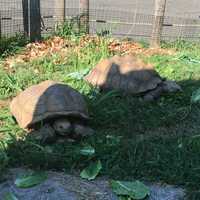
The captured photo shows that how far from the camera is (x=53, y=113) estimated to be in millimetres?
4746

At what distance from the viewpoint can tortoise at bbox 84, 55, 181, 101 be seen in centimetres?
596

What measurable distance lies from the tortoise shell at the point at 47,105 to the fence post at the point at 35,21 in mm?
3176

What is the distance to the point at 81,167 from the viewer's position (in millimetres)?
4371

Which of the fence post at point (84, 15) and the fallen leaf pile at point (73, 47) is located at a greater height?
the fence post at point (84, 15)

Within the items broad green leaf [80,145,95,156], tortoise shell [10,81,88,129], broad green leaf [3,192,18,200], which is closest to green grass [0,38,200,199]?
broad green leaf [80,145,95,156]

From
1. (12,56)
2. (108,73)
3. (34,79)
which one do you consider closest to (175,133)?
(108,73)

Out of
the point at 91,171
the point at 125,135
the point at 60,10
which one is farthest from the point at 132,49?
the point at 91,171

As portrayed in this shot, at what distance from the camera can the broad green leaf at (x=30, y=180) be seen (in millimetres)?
4012

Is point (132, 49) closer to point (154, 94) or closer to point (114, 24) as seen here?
point (114, 24)

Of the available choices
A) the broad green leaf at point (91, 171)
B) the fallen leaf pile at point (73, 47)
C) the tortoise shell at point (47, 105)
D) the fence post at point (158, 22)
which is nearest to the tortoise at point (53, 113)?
the tortoise shell at point (47, 105)

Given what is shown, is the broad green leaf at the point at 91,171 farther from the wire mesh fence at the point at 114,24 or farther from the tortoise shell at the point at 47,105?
the wire mesh fence at the point at 114,24

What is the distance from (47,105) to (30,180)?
986 millimetres

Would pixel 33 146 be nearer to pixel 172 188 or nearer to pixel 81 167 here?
pixel 81 167

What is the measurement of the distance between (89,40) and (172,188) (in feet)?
14.5
